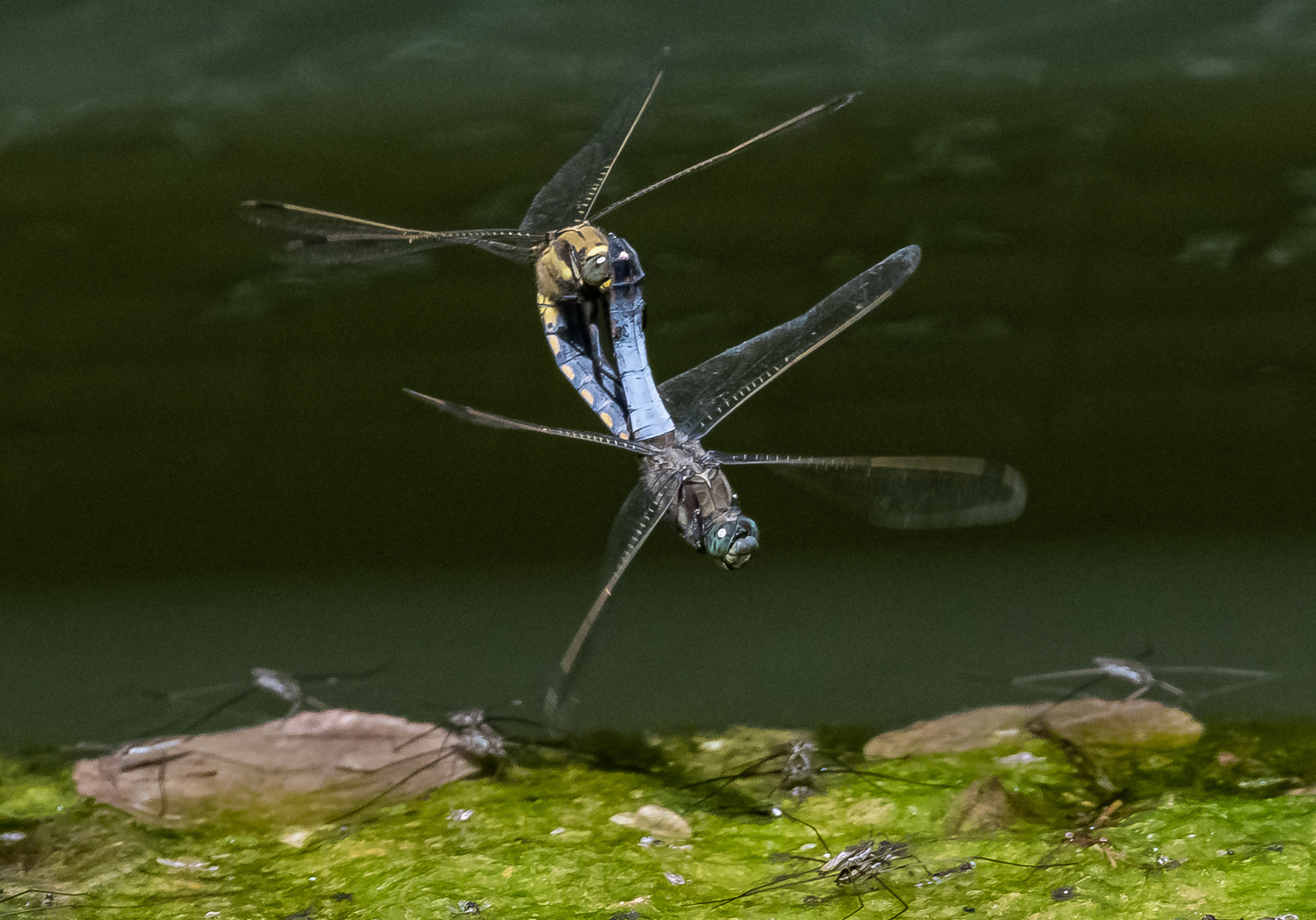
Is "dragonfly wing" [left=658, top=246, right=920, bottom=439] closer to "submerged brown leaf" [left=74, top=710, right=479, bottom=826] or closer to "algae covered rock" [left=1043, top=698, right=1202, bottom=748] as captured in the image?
"submerged brown leaf" [left=74, top=710, right=479, bottom=826]

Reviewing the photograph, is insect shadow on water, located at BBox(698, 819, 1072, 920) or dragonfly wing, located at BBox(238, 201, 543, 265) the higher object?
dragonfly wing, located at BBox(238, 201, 543, 265)

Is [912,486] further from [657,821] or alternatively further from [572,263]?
[657,821]

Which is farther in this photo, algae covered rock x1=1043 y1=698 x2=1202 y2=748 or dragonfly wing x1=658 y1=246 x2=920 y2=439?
algae covered rock x1=1043 y1=698 x2=1202 y2=748

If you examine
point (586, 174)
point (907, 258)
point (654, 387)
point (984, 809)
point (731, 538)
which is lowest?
point (984, 809)

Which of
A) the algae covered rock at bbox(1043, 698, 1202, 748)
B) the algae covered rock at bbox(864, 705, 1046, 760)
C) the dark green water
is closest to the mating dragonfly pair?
the dark green water

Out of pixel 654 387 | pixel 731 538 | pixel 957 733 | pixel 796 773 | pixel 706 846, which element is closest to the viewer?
pixel 731 538

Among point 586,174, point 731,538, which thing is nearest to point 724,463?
point 731,538

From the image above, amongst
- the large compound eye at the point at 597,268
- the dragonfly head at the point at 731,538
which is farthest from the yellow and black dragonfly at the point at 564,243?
the dragonfly head at the point at 731,538
